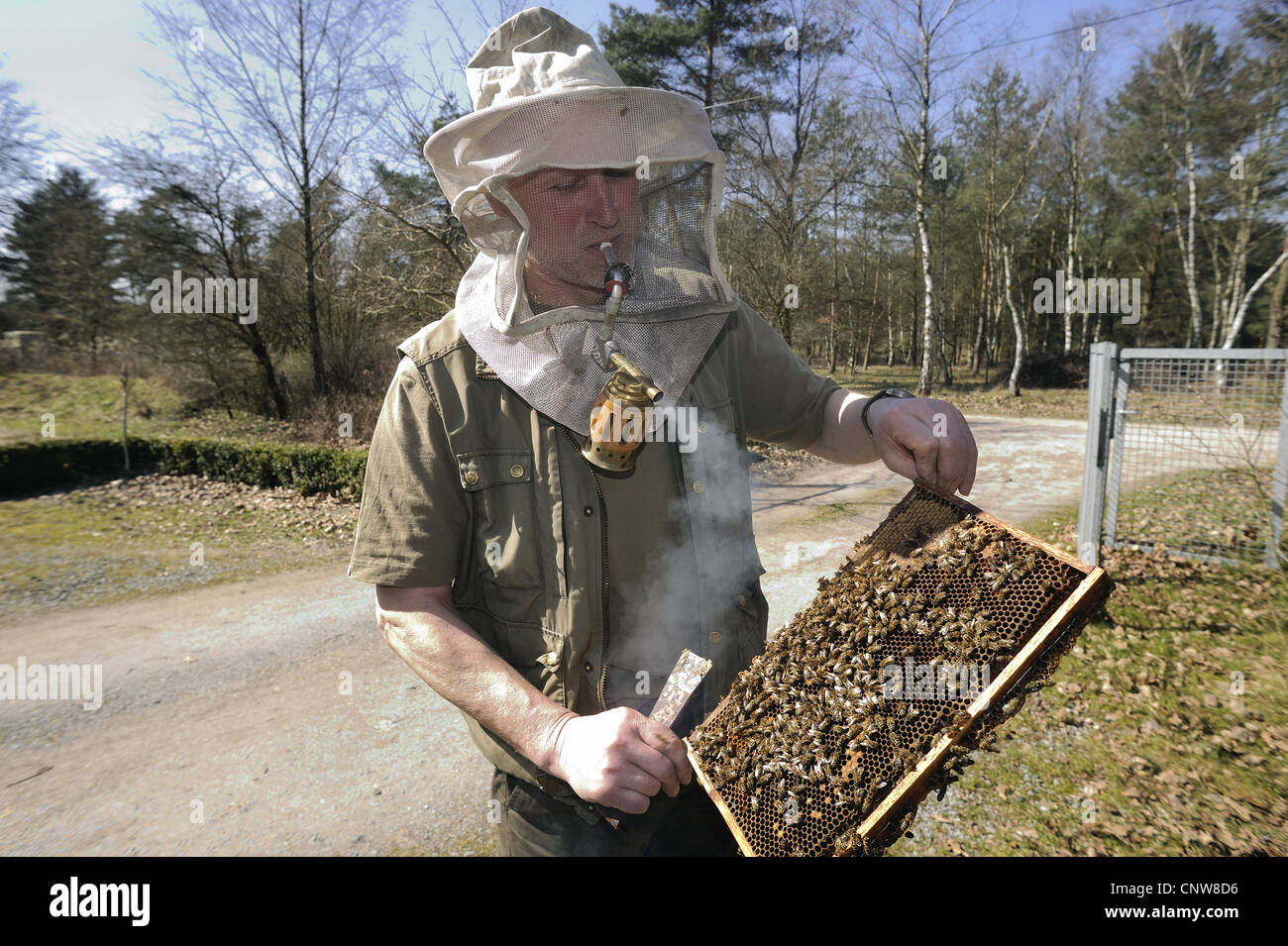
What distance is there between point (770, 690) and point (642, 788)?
53 centimetres

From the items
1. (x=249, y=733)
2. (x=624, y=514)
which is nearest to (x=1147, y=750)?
(x=624, y=514)

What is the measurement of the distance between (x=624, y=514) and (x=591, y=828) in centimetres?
96

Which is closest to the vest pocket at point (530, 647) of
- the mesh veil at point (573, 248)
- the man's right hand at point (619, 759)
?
the man's right hand at point (619, 759)

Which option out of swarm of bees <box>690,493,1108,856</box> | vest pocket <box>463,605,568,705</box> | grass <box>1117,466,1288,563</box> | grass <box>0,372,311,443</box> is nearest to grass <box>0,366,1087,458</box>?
grass <box>0,372,311,443</box>

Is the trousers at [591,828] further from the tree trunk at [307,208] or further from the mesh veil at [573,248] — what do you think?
the tree trunk at [307,208]

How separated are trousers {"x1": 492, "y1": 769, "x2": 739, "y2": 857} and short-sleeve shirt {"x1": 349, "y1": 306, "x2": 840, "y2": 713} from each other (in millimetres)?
344

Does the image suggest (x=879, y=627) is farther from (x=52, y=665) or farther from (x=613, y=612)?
(x=52, y=665)

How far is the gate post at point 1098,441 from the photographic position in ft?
24.4

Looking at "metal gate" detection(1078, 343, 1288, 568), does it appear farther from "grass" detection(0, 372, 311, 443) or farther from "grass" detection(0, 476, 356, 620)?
"grass" detection(0, 372, 311, 443)

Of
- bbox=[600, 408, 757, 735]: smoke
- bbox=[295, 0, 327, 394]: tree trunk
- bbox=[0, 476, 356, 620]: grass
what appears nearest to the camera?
bbox=[600, 408, 757, 735]: smoke

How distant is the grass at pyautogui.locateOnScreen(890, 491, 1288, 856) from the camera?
3973mm

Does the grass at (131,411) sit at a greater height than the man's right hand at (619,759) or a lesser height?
greater

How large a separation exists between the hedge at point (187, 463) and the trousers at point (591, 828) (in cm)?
1100

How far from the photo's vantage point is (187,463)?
15281 millimetres
